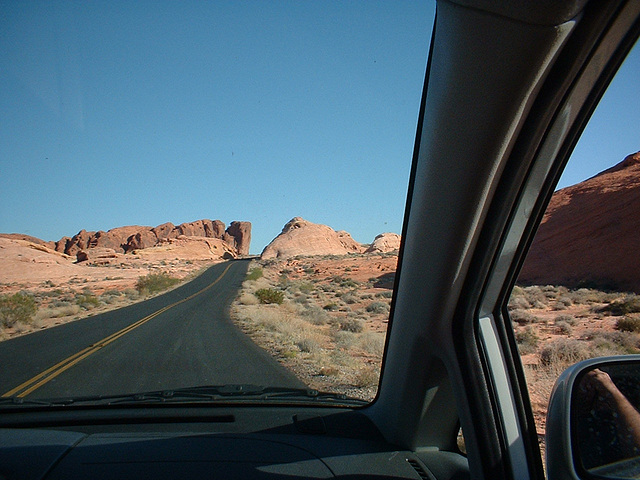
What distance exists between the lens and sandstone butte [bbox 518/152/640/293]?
4.28m

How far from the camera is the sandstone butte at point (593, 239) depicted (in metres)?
4.28

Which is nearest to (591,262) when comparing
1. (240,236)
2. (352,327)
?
(352,327)

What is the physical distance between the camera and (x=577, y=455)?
1.66 meters

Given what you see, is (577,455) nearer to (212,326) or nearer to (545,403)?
(545,403)

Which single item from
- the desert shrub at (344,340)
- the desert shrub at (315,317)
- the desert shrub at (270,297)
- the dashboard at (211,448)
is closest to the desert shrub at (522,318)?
the dashboard at (211,448)

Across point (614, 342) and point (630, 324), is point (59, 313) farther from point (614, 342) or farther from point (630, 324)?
point (630, 324)

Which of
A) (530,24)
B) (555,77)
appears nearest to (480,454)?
(555,77)

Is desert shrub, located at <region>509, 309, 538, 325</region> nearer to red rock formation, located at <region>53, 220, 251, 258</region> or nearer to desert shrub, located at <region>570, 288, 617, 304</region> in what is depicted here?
desert shrub, located at <region>570, 288, 617, 304</region>

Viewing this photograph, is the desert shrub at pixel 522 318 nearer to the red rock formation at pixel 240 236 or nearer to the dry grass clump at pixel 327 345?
the dry grass clump at pixel 327 345

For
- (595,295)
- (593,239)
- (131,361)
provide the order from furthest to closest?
(131,361) → (595,295) → (593,239)

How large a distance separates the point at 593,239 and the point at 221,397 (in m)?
3.90

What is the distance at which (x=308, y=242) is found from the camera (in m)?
120

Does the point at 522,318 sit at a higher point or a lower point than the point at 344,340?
higher

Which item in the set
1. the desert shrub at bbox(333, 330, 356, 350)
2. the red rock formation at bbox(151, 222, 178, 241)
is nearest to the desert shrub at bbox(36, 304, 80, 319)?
the desert shrub at bbox(333, 330, 356, 350)
